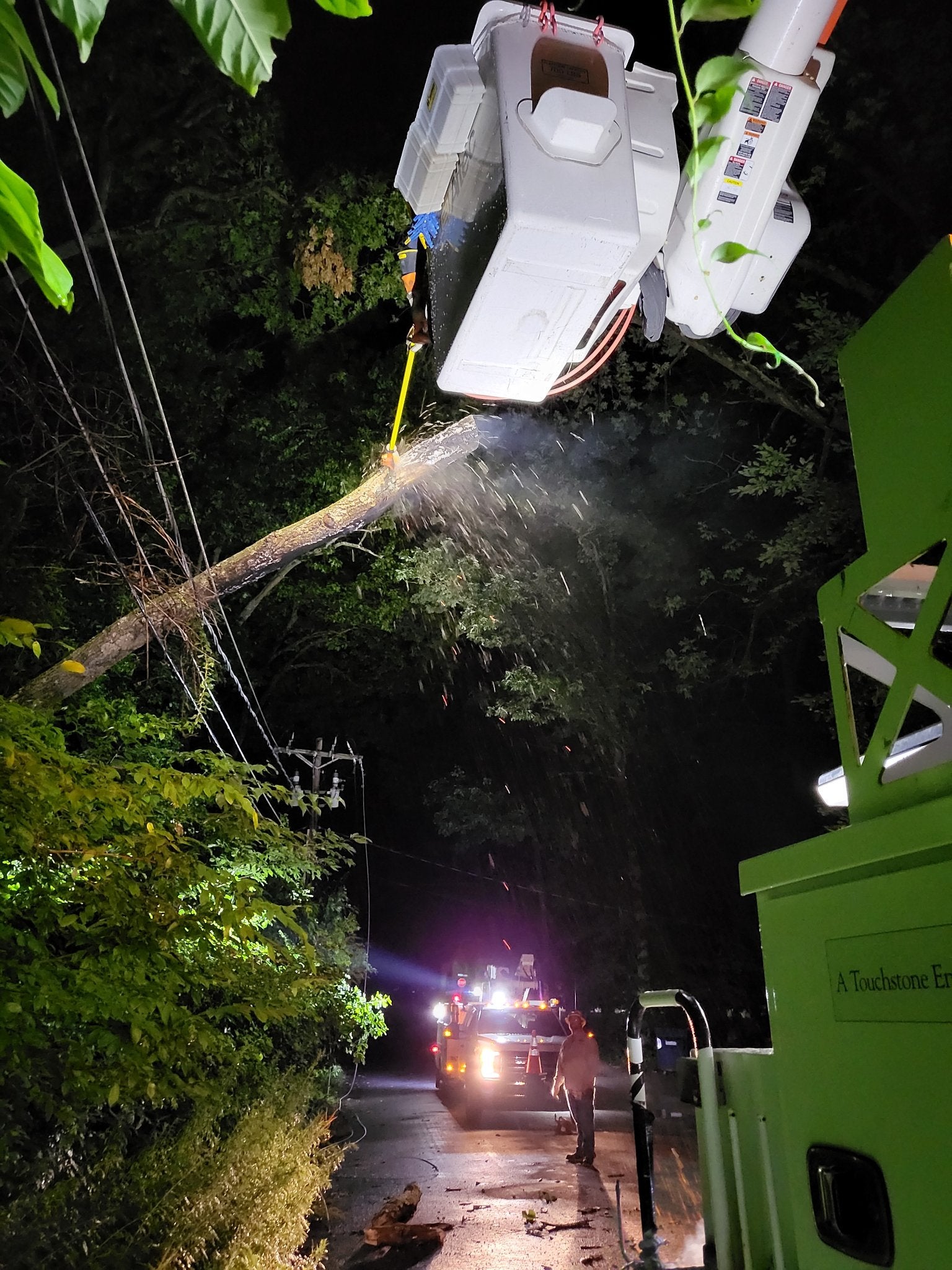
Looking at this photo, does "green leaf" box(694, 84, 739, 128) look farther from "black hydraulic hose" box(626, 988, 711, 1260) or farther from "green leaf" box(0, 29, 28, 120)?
"black hydraulic hose" box(626, 988, 711, 1260)

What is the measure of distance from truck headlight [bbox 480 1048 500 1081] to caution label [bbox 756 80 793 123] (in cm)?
1359

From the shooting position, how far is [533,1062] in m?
13.5

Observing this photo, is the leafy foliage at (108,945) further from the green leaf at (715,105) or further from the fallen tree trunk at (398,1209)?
the green leaf at (715,105)

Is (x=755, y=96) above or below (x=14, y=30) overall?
above

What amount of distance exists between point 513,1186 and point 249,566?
822 cm

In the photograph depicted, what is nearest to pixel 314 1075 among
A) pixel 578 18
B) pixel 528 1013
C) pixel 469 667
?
pixel 528 1013

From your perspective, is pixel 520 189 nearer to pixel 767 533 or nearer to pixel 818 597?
pixel 818 597

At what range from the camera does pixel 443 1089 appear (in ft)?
58.6

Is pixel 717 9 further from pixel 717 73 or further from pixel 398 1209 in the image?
pixel 398 1209

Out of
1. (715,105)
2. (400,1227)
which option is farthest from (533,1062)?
(715,105)

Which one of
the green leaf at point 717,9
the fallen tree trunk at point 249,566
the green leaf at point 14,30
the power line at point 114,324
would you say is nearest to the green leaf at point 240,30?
the green leaf at point 14,30

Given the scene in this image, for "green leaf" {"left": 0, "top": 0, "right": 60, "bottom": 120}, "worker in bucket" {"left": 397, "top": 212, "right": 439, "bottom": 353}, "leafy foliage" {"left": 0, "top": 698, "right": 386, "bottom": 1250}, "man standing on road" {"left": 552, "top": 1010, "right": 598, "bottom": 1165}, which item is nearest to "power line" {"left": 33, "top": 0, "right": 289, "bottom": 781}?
"worker in bucket" {"left": 397, "top": 212, "right": 439, "bottom": 353}

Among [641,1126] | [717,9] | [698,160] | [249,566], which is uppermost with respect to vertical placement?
[249,566]

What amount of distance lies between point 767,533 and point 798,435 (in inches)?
74.2
